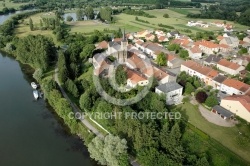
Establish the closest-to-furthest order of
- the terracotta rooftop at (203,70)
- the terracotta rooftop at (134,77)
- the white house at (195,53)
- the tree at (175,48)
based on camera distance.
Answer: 1. the terracotta rooftop at (134,77)
2. the terracotta rooftop at (203,70)
3. the white house at (195,53)
4. the tree at (175,48)

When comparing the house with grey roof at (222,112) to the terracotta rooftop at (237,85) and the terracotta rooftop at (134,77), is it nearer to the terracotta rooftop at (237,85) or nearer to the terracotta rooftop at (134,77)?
the terracotta rooftop at (237,85)

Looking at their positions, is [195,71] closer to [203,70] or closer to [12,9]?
[203,70]

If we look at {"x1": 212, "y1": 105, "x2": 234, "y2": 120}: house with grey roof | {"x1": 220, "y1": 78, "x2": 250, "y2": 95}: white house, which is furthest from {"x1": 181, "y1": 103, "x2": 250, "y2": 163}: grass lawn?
{"x1": 220, "y1": 78, "x2": 250, "y2": 95}: white house

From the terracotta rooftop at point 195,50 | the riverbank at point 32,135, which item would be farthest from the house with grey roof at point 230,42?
the riverbank at point 32,135

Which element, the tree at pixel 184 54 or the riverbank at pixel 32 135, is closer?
the riverbank at pixel 32 135

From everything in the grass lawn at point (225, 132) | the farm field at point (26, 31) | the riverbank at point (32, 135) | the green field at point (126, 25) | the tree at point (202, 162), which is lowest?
the green field at point (126, 25)

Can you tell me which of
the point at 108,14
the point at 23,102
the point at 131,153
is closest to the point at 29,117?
the point at 23,102

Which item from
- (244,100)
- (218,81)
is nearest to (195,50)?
(218,81)
